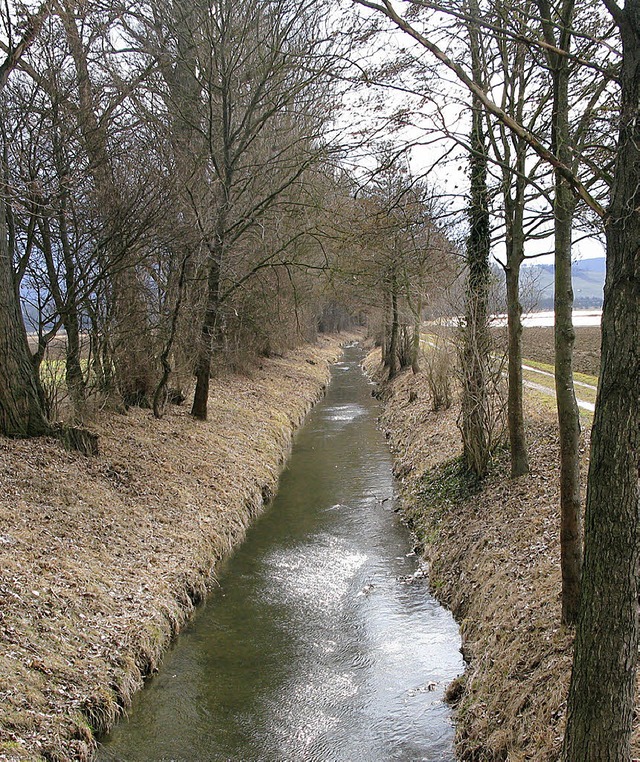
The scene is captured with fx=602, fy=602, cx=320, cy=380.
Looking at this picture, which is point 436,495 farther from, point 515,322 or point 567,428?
point 567,428

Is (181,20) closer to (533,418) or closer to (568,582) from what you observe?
(533,418)

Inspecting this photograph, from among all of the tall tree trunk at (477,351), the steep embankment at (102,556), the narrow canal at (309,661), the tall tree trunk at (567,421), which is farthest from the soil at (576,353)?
the steep embankment at (102,556)

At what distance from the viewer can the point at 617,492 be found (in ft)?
10.8

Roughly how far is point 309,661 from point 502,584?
2563mm

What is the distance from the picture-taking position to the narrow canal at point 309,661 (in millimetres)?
5969

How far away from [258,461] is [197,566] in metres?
5.63

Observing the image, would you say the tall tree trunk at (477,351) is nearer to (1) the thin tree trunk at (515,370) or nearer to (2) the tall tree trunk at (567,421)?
(1) the thin tree trunk at (515,370)

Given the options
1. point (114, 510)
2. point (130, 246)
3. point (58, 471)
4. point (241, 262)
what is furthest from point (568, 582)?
point (241, 262)

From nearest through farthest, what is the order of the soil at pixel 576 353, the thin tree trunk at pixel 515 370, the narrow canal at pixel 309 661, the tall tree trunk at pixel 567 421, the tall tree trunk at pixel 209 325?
the tall tree trunk at pixel 567 421 < the narrow canal at pixel 309 661 < the thin tree trunk at pixel 515 370 < the tall tree trunk at pixel 209 325 < the soil at pixel 576 353

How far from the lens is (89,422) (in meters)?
11.9

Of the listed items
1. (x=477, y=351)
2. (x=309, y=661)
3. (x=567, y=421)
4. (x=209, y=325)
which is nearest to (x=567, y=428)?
(x=567, y=421)

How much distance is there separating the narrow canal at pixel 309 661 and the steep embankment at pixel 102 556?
0.45 m

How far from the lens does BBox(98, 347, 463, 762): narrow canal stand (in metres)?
5.97

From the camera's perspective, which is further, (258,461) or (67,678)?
(258,461)
